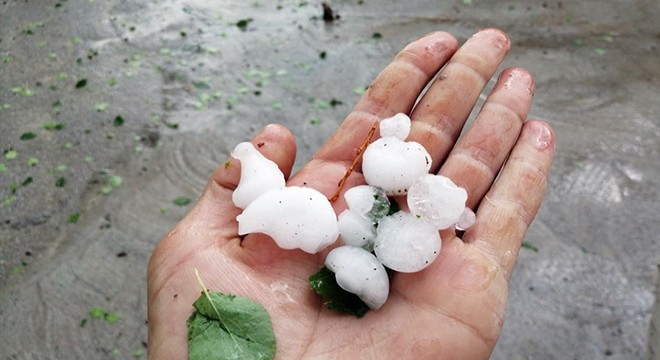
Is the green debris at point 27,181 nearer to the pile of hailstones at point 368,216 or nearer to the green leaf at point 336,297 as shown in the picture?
the pile of hailstones at point 368,216

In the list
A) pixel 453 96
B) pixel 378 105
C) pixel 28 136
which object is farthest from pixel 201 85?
pixel 453 96

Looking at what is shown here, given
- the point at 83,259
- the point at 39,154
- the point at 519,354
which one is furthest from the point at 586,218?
the point at 39,154

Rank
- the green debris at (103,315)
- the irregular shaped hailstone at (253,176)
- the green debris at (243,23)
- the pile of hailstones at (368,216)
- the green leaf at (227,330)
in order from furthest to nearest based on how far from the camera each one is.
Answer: the green debris at (243,23), the green debris at (103,315), the irregular shaped hailstone at (253,176), the pile of hailstones at (368,216), the green leaf at (227,330)

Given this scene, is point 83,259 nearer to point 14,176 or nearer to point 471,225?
point 14,176

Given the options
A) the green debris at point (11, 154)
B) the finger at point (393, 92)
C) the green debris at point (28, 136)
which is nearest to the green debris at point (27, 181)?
the green debris at point (11, 154)

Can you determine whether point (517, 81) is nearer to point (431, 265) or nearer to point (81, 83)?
point (431, 265)
